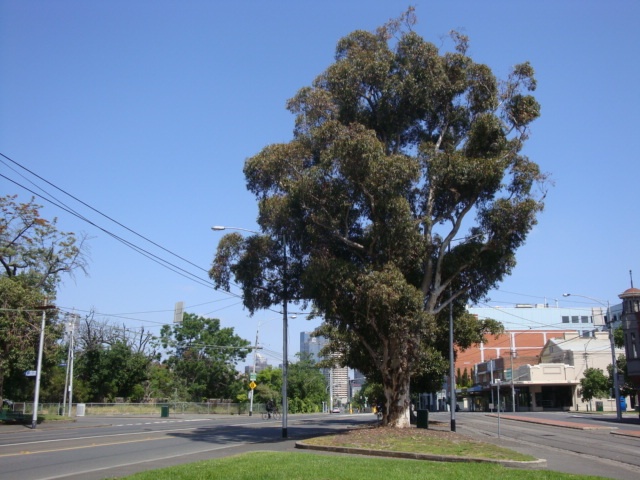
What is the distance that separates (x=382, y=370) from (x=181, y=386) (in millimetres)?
56017

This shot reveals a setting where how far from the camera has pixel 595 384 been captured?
69.6m

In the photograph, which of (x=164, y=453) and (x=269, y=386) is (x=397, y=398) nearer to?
(x=164, y=453)

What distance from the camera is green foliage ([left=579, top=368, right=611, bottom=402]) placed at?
69.4 metres

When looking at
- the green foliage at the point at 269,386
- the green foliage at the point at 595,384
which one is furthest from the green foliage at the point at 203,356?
the green foliage at the point at 595,384

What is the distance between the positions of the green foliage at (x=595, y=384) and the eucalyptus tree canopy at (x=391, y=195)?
46996 mm

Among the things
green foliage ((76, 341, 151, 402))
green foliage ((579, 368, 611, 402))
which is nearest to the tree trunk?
green foliage ((76, 341, 151, 402))

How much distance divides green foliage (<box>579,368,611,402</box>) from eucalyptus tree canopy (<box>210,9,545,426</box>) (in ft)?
154

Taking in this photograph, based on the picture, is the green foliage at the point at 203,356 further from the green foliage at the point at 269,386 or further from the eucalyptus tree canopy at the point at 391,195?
the eucalyptus tree canopy at the point at 391,195

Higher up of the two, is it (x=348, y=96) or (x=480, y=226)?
(x=348, y=96)

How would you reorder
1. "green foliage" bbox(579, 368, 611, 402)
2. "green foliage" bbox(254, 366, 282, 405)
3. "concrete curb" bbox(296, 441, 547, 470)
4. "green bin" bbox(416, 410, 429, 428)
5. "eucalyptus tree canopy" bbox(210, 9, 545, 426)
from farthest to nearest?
"green foliage" bbox(254, 366, 282, 405) < "green foliage" bbox(579, 368, 611, 402) < "green bin" bbox(416, 410, 429, 428) < "eucalyptus tree canopy" bbox(210, 9, 545, 426) < "concrete curb" bbox(296, 441, 547, 470)

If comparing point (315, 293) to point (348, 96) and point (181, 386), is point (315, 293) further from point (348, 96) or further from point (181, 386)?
point (181, 386)

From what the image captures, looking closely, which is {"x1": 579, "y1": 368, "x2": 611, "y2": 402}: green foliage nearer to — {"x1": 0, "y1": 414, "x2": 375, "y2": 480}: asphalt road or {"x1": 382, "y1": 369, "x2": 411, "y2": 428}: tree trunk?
{"x1": 382, "y1": 369, "x2": 411, "y2": 428}: tree trunk

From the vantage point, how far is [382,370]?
1069 inches

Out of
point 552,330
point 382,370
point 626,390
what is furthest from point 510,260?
point 552,330
